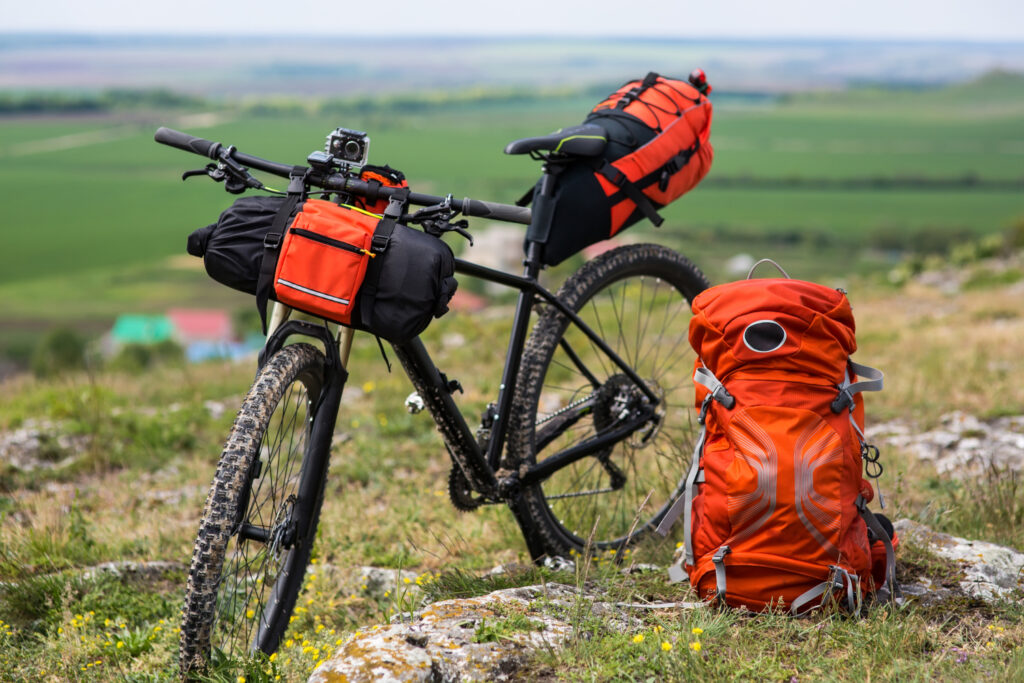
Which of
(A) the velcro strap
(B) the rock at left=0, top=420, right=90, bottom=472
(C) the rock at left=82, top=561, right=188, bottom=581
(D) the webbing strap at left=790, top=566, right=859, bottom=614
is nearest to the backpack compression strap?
(D) the webbing strap at left=790, top=566, right=859, bottom=614

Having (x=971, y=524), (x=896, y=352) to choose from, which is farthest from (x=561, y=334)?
(x=896, y=352)

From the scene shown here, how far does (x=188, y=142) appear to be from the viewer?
2785 millimetres

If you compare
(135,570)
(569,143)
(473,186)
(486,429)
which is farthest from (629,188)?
(473,186)

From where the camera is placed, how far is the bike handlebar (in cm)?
259

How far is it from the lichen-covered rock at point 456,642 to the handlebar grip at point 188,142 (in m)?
1.51

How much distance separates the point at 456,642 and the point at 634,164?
1907 mm

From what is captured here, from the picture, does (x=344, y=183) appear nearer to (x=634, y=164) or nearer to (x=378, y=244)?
(x=378, y=244)

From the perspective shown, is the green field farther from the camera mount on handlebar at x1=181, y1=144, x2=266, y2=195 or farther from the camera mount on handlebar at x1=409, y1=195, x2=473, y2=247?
the camera mount on handlebar at x1=409, y1=195, x2=473, y2=247

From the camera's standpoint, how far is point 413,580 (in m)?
3.45

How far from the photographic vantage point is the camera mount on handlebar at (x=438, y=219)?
253cm

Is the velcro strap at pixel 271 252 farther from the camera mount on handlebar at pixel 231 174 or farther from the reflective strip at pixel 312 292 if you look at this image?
the camera mount on handlebar at pixel 231 174

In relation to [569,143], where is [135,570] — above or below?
below

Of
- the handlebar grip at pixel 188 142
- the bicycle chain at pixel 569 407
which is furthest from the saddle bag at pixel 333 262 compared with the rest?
the bicycle chain at pixel 569 407

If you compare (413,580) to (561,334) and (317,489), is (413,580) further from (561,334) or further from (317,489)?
(561,334)
